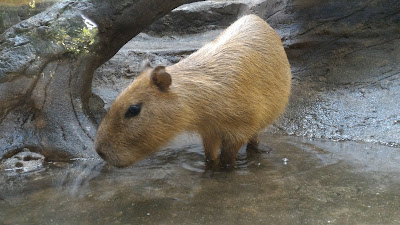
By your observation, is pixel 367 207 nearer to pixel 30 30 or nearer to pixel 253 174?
pixel 253 174

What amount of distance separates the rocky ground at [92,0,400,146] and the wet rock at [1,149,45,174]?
97 centimetres

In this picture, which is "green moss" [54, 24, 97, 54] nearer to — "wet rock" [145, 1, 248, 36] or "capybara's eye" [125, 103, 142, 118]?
"capybara's eye" [125, 103, 142, 118]

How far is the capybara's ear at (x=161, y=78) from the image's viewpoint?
141 inches

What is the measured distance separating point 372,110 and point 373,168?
1.61 m

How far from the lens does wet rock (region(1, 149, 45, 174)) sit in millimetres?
4070

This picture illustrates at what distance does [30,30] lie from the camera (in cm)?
444

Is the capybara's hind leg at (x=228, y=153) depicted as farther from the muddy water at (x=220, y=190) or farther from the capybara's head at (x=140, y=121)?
the capybara's head at (x=140, y=121)

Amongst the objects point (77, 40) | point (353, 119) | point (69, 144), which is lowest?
point (353, 119)

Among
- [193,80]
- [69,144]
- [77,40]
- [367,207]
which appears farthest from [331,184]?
[77,40]

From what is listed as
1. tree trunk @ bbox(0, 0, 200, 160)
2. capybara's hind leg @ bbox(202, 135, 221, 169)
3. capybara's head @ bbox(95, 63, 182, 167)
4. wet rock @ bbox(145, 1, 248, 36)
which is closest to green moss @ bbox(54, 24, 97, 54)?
tree trunk @ bbox(0, 0, 200, 160)

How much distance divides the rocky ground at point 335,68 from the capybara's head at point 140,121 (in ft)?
5.16

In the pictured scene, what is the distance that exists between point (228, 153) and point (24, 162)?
2007 mm

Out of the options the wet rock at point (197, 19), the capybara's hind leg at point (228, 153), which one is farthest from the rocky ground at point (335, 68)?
the wet rock at point (197, 19)

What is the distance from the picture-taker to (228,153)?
415 cm
